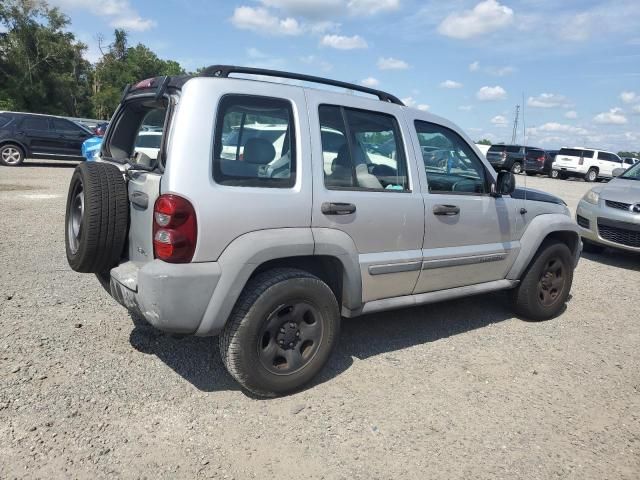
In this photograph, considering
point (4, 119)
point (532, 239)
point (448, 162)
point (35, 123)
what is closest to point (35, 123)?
point (35, 123)

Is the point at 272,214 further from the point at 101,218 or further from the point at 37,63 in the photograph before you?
the point at 37,63

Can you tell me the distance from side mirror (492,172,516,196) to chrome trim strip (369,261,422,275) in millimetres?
1036

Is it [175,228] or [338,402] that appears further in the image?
[338,402]

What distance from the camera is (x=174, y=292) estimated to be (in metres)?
2.77

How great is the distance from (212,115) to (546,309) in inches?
143

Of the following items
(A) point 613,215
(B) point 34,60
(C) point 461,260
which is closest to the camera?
(C) point 461,260

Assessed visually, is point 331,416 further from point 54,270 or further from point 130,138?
point 54,270

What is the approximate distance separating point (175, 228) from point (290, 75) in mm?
1380

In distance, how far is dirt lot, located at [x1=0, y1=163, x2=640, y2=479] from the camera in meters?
2.64

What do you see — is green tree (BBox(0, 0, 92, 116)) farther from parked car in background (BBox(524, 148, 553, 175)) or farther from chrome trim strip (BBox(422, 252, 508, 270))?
chrome trim strip (BBox(422, 252, 508, 270))

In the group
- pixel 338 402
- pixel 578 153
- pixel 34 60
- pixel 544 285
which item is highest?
pixel 34 60

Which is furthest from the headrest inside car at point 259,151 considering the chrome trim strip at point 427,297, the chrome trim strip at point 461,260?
the chrome trim strip at point 461,260

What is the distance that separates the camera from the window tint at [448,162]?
3918mm

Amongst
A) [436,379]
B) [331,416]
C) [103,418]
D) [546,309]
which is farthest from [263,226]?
[546,309]
